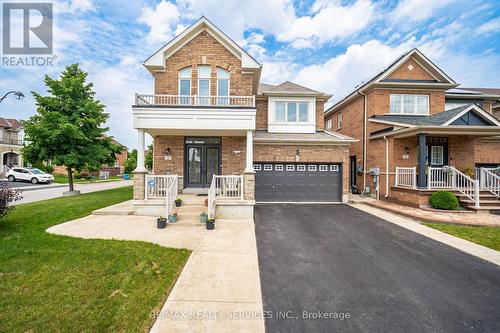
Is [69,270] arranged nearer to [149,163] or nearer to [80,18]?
[80,18]

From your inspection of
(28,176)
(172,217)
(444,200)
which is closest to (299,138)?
(444,200)

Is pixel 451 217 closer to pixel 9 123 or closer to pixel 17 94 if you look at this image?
pixel 17 94

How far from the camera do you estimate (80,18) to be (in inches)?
433

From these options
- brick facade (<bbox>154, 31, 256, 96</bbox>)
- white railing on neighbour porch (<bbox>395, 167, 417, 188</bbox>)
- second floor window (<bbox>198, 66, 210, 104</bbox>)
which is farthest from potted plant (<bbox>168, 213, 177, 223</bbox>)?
white railing on neighbour porch (<bbox>395, 167, 417, 188</bbox>)

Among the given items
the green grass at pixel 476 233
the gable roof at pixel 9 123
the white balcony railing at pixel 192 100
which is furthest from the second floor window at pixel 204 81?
the gable roof at pixel 9 123

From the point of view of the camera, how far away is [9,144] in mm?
31016

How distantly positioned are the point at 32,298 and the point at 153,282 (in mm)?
1759

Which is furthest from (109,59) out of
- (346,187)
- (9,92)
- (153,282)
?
(346,187)

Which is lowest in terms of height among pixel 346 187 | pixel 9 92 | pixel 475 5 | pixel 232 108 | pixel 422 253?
pixel 422 253

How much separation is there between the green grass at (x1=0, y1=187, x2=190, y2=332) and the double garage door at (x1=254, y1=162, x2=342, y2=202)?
7283 millimetres

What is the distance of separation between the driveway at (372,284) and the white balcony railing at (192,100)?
5.99m

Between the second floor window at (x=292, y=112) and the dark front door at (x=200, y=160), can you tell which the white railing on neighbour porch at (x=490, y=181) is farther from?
the dark front door at (x=200, y=160)

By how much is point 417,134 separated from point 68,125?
19.3 metres

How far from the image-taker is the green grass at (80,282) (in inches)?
112
